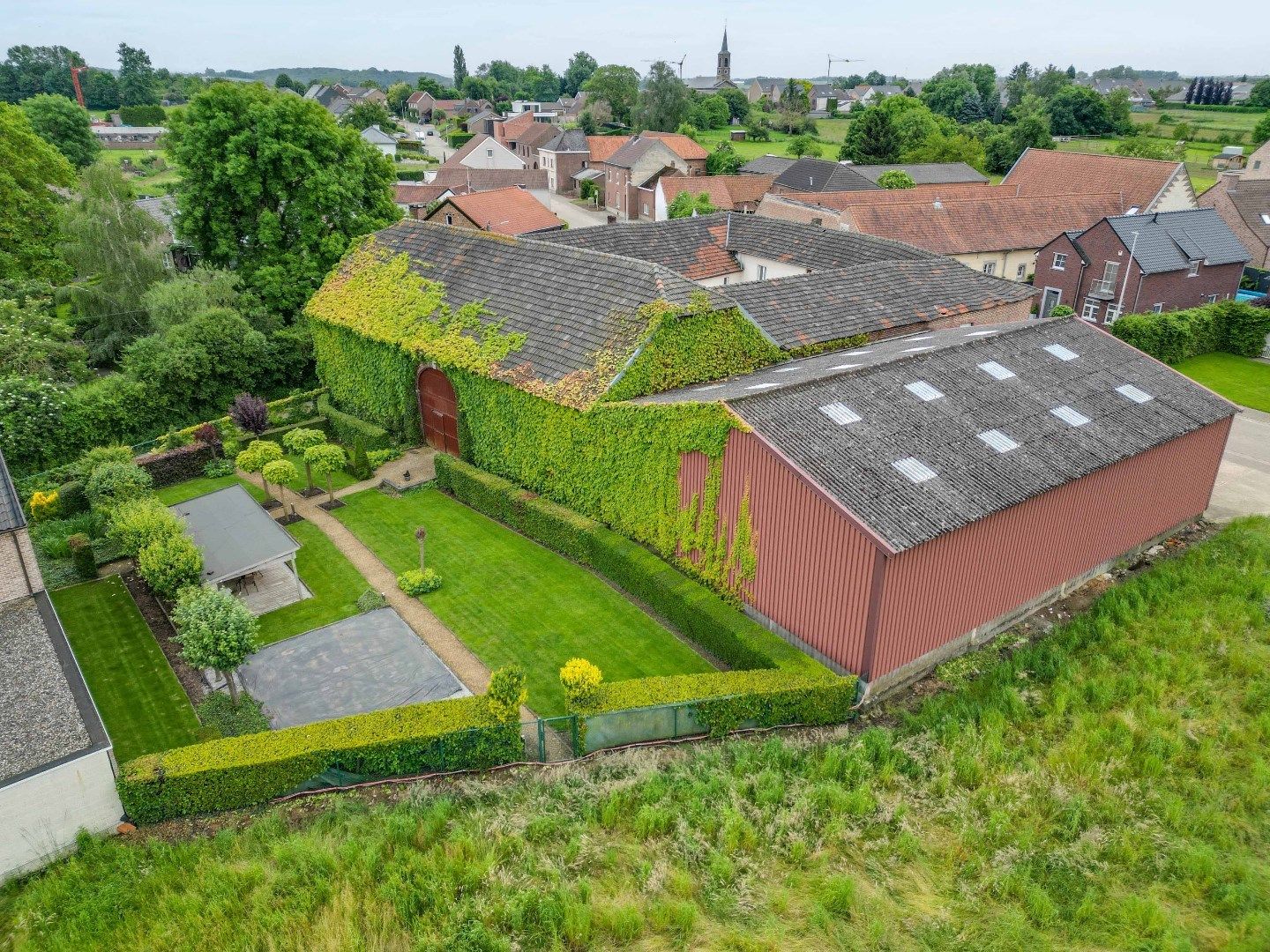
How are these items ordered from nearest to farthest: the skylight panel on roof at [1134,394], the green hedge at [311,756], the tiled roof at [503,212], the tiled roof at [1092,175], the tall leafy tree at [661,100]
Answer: the green hedge at [311,756]
the skylight panel on roof at [1134,394]
the tiled roof at [503,212]
the tiled roof at [1092,175]
the tall leafy tree at [661,100]

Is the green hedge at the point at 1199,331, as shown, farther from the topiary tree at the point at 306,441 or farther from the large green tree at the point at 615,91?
the large green tree at the point at 615,91

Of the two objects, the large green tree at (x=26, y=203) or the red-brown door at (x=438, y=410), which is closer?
the red-brown door at (x=438, y=410)

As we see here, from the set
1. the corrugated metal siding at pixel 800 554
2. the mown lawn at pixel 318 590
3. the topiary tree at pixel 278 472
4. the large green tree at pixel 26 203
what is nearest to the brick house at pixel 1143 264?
the corrugated metal siding at pixel 800 554

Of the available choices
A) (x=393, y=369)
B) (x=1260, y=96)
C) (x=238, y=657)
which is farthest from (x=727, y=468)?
(x=1260, y=96)

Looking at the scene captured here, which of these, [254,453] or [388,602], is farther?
[254,453]

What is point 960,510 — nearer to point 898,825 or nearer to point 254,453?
point 898,825

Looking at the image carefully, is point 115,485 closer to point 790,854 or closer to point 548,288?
point 548,288
